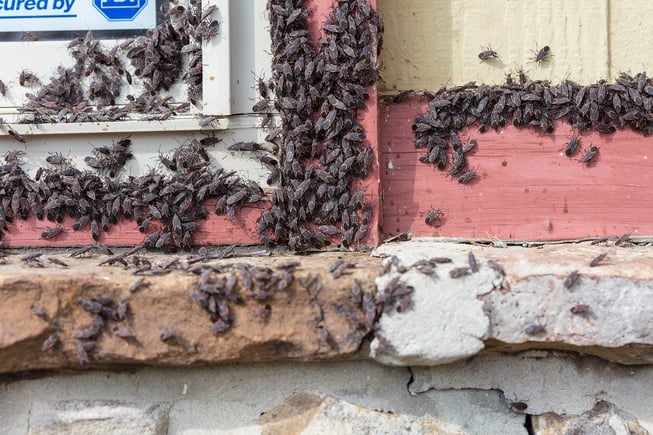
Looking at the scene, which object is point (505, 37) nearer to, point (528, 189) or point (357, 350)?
point (528, 189)

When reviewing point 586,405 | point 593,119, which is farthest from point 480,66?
point 586,405

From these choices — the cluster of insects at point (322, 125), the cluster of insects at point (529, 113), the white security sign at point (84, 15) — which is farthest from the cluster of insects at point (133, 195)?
the cluster of insects at point (529, 113)

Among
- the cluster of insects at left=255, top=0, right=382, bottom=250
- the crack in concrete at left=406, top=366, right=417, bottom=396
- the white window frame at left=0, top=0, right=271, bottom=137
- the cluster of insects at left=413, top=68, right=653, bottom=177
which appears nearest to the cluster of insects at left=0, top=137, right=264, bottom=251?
the white window frame at left=0, top=0, right=271, bottom=137

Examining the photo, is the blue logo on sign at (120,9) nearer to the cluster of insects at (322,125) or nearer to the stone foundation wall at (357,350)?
the cluster of insects at (322,125)

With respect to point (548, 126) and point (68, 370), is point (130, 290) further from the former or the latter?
point (548, 126)

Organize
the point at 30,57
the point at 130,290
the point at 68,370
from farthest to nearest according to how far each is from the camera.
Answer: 1. the point at 30,57
2. the point at 68,370
3. the point at 130,290

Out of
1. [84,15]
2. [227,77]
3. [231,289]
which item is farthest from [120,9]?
[231,289]

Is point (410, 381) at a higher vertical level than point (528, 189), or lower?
lower
